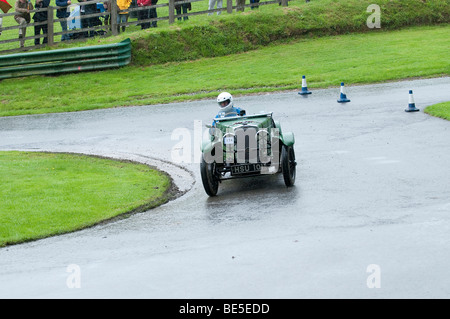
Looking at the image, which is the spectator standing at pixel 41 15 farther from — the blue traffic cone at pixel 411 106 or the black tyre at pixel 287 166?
the black tyre at pixel 287 166

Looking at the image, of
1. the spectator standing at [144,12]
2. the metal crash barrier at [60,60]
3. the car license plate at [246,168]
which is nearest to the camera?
the car license plate at [246,168]

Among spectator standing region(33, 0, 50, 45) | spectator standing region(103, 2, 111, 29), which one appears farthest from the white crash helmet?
spectator standing region(33, 0, 50, 45)

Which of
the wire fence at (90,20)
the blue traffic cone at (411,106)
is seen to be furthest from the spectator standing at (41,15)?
the blue traffic cone at (411,106)

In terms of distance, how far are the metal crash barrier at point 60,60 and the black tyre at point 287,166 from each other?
51.3ft

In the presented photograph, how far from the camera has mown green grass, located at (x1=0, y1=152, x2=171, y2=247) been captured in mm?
11672

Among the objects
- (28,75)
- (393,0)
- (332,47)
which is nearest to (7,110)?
(28,75)

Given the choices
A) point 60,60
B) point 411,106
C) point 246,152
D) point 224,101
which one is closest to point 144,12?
point 60,60

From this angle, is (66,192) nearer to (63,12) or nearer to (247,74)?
(247,74)

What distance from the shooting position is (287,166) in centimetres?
1255

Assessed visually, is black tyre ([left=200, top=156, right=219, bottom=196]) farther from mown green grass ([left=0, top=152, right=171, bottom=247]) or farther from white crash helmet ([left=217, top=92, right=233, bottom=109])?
white crash helmet ([left=217, top=92, right=233, bottom=109])

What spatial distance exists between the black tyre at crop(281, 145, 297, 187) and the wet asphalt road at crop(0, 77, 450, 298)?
22 cm

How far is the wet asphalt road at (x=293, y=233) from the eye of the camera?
809cm

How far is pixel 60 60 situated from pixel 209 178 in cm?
1625
